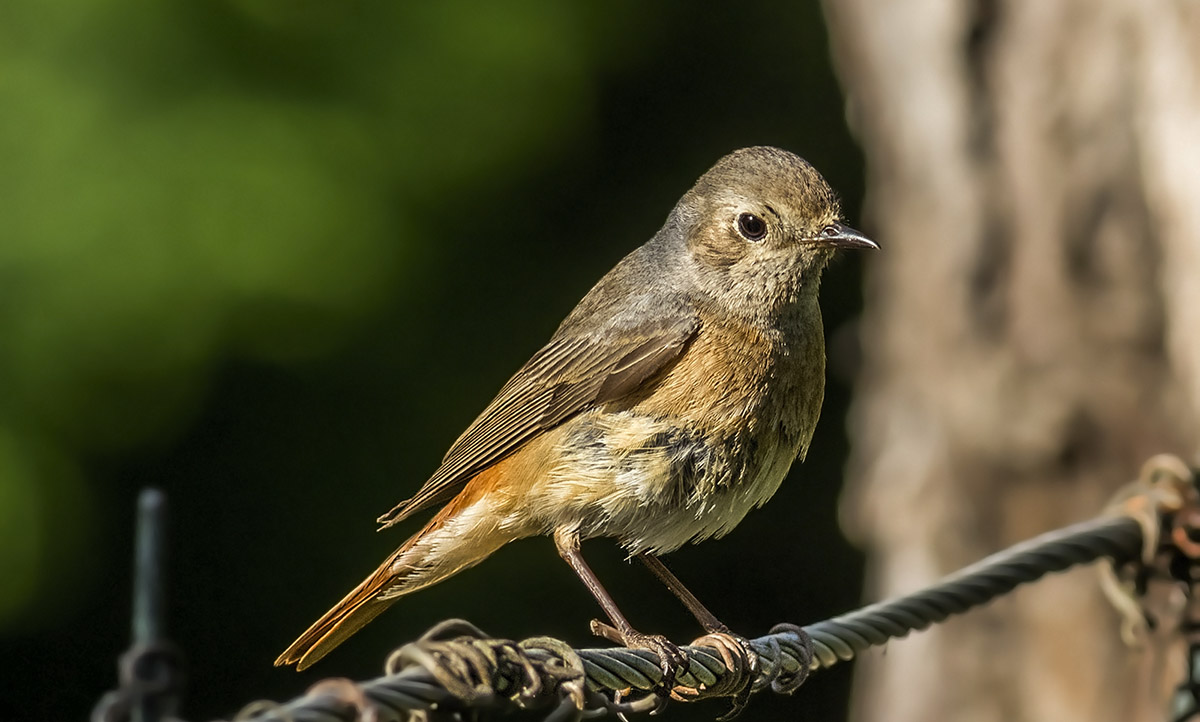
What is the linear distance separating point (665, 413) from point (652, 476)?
168 mm

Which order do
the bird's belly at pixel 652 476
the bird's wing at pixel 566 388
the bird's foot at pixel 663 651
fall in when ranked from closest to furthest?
the bird's foot at pixel 663 651 < the bird's belly at pixel 652 476 < the bird's wing at pixel 566 388

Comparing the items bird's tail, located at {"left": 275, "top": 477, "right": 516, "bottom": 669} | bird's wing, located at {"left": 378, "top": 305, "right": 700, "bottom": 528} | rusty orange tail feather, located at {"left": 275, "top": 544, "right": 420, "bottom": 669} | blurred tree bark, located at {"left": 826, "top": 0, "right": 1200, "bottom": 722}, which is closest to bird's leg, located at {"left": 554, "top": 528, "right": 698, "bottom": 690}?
bird's tail, located at {"left": 275, "top": 477, "right": 516, "bottom": 669}

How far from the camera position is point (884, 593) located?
7121 millimetres

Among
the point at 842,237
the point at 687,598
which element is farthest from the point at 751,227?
the point at 687,598

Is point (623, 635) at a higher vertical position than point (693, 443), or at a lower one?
lower

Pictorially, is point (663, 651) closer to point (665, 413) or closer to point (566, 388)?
point (665, 413)

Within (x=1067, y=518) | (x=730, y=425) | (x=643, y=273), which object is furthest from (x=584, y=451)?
(x=1067, y=518)

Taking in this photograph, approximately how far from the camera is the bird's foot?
117 inches

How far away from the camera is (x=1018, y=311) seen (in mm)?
6500

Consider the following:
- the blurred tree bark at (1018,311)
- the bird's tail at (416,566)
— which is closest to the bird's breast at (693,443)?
the bird's tail at (416,566)

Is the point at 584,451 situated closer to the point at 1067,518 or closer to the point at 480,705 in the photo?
the point at 480,705

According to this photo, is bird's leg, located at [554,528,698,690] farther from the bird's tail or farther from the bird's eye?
the bird's eye

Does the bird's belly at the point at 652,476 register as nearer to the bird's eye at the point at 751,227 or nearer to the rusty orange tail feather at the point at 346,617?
the rusty orange tail feather at the point at 346,617

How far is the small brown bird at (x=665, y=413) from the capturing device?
140 inches
